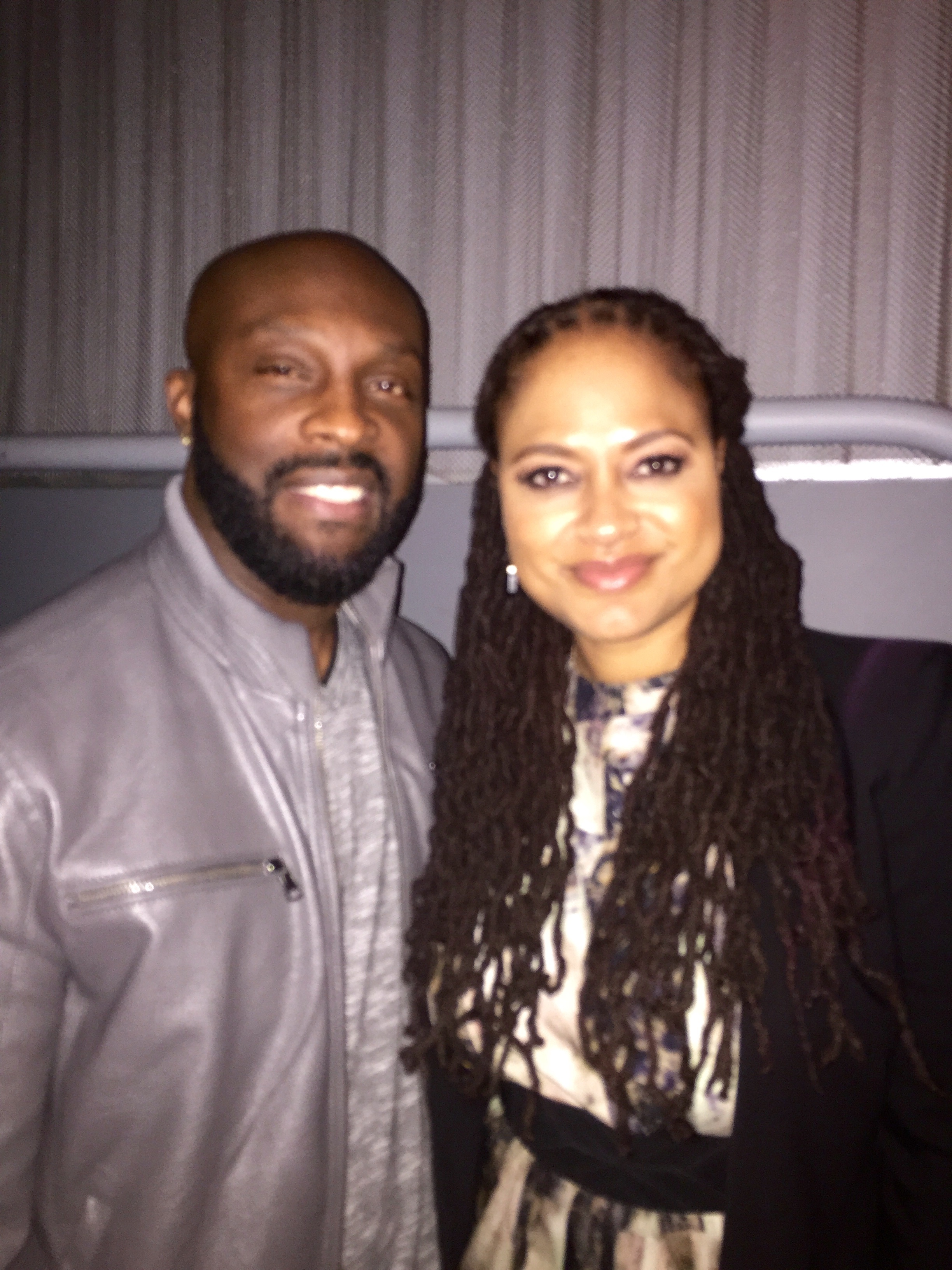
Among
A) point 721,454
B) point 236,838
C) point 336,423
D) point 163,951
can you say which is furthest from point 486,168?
point 163,951

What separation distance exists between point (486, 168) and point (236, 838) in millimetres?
1411

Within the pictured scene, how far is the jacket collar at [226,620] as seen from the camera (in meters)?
1.20

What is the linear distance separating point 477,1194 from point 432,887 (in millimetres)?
481

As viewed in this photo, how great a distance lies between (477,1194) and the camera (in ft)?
4.09

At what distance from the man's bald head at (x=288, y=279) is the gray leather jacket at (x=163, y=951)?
476 mm

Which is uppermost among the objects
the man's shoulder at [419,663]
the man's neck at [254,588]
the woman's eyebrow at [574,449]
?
the woman's eyebrow at [574,449]

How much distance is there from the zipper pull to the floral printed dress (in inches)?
14.6

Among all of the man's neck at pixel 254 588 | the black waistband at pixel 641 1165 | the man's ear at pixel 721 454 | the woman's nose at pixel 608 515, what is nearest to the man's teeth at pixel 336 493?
the man's neck at pixel 254 588

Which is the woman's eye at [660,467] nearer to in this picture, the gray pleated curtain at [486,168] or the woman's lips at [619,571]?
the woman's lips at [619,571]

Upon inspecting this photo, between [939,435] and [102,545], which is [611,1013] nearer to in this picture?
[939,435]

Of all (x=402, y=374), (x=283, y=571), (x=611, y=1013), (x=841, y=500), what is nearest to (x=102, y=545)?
(x=283, y=571)

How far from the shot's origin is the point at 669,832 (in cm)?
111

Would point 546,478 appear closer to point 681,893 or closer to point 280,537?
point 280,537

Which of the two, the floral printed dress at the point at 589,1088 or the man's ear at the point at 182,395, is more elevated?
the man's ear at the point at 182,395
